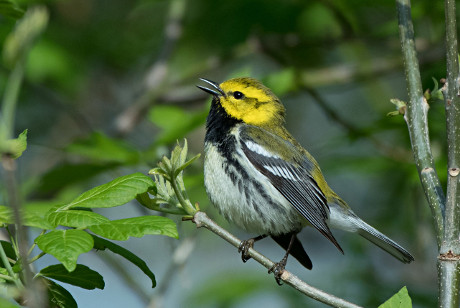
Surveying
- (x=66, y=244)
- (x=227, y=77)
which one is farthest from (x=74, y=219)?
(x=227, y=77)

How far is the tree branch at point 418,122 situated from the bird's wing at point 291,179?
53.6 inches

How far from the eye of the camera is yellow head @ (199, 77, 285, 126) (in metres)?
4.12

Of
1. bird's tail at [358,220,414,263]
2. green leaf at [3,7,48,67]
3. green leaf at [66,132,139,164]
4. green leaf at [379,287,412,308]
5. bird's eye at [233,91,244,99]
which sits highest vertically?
bird's eye at [233,91,244,99]

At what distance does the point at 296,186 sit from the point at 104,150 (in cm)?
111

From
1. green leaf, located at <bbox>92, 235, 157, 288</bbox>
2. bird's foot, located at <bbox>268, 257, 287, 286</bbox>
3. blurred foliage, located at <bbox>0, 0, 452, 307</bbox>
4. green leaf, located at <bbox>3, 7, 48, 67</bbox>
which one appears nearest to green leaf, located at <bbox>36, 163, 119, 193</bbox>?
blurred foliage, located at <bbox>0, 0, 452, 307</bbox>

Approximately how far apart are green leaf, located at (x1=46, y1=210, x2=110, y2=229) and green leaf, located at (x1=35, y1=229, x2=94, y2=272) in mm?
21

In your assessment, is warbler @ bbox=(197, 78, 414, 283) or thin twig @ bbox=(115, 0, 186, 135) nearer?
warbler @ bbox=(197, 78, 414, 283)

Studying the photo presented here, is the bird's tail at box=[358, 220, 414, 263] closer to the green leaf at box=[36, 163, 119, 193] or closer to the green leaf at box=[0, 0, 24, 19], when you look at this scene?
the green leaf at box=[36, 163, 119, 193]

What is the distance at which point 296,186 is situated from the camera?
3.67 metres

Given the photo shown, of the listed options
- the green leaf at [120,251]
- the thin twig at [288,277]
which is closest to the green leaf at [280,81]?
the thin twig at [288,277]

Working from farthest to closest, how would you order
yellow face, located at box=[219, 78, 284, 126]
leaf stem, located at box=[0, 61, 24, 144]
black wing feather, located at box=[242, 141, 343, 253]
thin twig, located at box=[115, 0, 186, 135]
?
thin twig, located at box=[115, 0, 186, 135] < yellow face, located at box=[219, 78, 284, 126] < black wing feather, located at box=[242, 141, 343, 253] < leaf stem, located at box=[0, 61, 24, 144]

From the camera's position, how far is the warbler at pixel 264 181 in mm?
3492

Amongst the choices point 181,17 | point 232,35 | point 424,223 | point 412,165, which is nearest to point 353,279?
point 424,223

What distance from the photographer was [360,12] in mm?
5586
